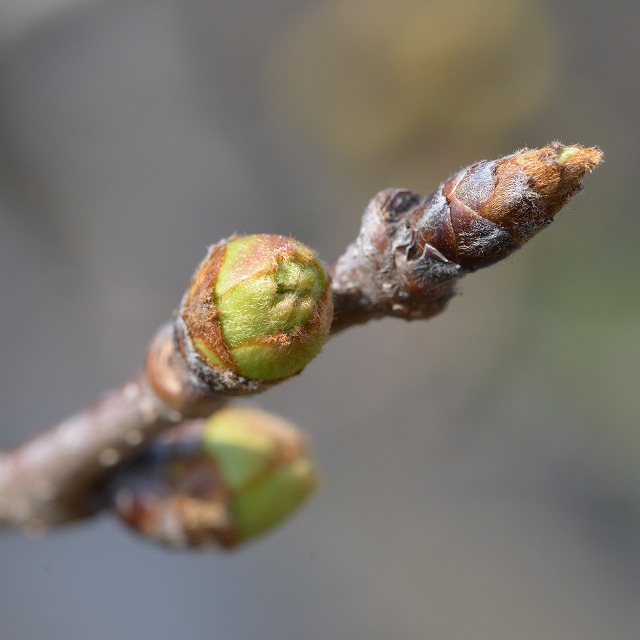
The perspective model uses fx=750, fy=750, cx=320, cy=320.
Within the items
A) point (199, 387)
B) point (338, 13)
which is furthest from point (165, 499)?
point (338, 13)

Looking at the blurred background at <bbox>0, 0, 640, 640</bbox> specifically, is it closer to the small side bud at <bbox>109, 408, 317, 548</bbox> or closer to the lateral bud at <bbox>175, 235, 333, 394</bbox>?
the small side bud at <bbox>109, 408, 317, 548</bbox>

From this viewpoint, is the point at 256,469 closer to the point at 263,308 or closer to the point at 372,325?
the point at 263,308

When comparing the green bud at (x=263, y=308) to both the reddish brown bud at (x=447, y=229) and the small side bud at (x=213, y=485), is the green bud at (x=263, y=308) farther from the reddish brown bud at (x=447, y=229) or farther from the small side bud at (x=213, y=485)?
the small side bud at (x=213, y=485)

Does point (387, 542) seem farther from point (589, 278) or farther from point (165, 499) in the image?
point (165, 499)

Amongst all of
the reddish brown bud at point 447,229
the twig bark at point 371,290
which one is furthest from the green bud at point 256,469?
the reddish brown bud at point 447,229

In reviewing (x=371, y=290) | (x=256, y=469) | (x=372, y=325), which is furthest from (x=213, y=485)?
(x=372, y=325)

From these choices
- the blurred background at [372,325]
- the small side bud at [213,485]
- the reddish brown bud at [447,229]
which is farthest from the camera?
the blurred background at [372,325]
